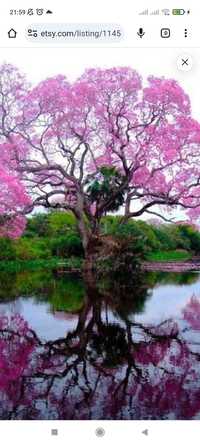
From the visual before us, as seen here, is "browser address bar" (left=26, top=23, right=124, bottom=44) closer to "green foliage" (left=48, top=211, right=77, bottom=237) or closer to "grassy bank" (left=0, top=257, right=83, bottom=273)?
"grassy bank" (left=0, top=257, right=83, bottom=273)

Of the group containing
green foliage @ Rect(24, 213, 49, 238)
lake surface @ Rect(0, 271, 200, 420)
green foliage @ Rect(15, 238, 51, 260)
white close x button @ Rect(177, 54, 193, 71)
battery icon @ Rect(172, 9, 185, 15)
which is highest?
battery icon @ Rect(172, 9, 185, 15)

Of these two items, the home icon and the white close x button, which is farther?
the white close x button

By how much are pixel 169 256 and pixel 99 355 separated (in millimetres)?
16241

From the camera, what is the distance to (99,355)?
15.4ft

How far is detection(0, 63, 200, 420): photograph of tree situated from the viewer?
12.3ft

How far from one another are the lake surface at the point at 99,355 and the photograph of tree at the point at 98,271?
0.05 feet

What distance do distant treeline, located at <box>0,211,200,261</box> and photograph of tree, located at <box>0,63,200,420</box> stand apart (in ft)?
0.23

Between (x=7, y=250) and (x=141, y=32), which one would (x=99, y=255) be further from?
(x=141, y=32)

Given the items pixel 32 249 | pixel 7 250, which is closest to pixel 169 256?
pixel 32 249

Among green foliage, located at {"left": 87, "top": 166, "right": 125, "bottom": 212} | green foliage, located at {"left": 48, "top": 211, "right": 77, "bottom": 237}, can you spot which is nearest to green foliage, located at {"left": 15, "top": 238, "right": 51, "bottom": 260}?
green foliage, located at {"left": 48, "top": 211, "right": 77, "bottom": 237}

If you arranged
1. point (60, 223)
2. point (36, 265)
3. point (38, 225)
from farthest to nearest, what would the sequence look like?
point (60, 223) < point (38, 225) < point (36, 265)

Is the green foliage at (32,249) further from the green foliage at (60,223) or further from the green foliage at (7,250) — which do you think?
the green foliage at (60,223)
